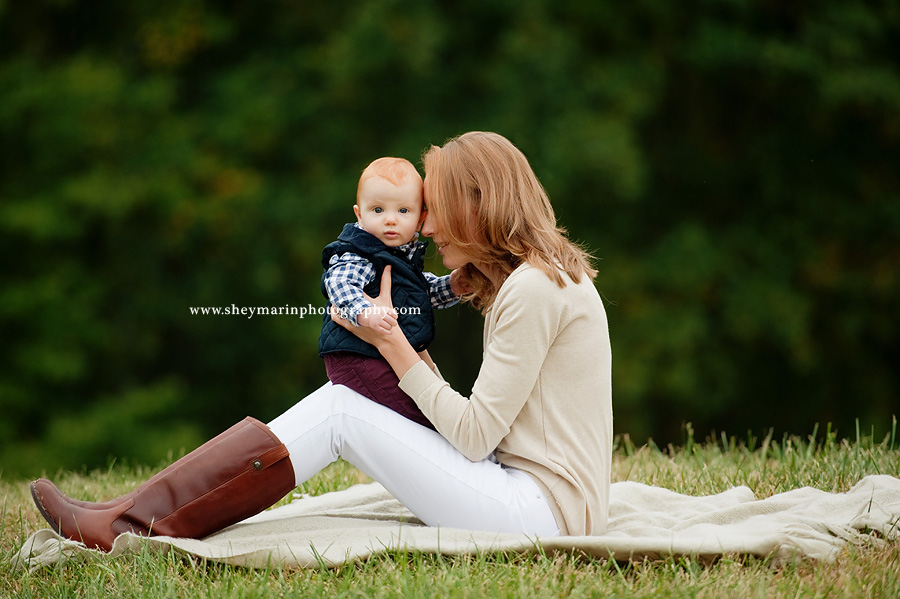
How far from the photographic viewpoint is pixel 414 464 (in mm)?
2660

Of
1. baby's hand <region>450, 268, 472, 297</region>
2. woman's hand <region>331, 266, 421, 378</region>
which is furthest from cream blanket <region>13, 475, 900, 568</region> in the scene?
baby's hand <region>450, 268, 472, 297</region>

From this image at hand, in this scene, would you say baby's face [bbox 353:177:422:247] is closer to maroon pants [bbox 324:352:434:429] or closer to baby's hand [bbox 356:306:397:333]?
baby's hand [bbox 356:306:397:333]

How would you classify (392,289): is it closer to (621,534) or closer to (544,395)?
(544,395)

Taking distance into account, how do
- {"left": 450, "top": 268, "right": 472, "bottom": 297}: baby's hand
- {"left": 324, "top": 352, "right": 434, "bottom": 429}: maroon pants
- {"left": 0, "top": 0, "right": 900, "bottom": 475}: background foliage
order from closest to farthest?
{"left": 324, "top": 352, "right": 434, "bottom": 429}: maroon pants
{"left": 450, "top": 268, "right": 472, "bottom": 297}: baby's hand
{"left": 0, "top": 0, "right": 900, "bottom": 475}: background foliage

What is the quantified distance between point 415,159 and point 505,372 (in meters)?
6.75

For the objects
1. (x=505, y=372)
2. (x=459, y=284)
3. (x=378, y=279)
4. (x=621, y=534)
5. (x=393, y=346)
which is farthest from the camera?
(x=459, y=284)

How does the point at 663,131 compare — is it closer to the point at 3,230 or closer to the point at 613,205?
the point at 613,205

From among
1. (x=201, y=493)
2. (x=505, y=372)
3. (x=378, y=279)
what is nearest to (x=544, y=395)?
(x=505, y=372)

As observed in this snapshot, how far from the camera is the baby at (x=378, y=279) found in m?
2.79

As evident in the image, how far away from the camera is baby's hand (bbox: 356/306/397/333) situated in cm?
267

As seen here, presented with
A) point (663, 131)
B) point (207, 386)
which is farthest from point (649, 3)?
point (207, 386)

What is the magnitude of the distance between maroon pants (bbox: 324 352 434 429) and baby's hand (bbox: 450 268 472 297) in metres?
0.40

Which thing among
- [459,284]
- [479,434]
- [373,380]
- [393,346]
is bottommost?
[479,434]

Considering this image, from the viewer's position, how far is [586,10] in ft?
32.3
